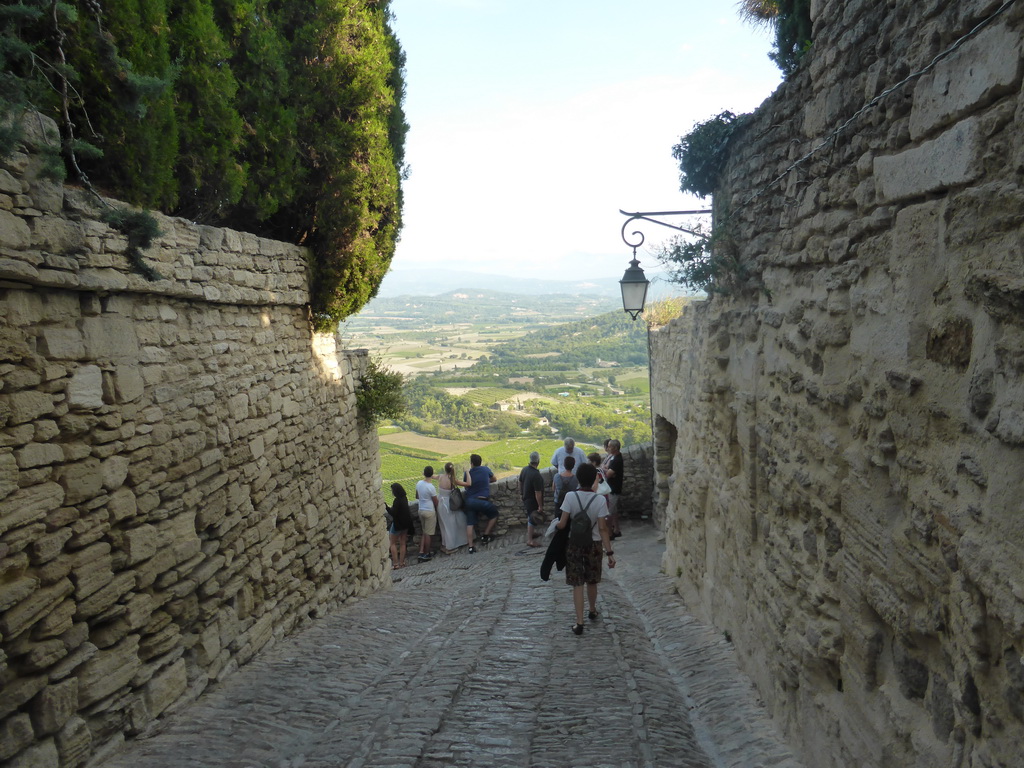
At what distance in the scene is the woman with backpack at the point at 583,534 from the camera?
19.9ft

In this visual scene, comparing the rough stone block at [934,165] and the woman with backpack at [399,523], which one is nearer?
the rough stone block at [934,165]

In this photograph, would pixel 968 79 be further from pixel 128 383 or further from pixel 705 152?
pixel 128 383

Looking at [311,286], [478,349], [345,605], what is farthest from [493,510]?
[478,349]

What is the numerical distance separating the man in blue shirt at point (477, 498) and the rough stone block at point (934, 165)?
9335mm

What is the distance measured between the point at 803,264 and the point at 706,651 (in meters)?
2.95

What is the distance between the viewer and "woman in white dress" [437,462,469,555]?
11.7 meters

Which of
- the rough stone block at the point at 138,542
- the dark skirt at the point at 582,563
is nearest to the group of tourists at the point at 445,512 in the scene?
the dark skirt at the point at 582,563

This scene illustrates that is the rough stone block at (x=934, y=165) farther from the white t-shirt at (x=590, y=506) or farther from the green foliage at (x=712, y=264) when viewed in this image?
the white t-shirt at (x=590, y=506)

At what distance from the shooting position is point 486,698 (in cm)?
485

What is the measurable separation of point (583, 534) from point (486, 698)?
1.66 meters

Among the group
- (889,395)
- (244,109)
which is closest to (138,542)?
(244,109)

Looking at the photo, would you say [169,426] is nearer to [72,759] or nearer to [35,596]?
[35,596]

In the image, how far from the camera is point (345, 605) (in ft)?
24.8

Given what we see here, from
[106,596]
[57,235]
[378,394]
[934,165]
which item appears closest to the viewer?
[934,165]
